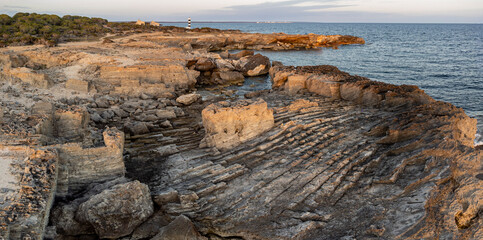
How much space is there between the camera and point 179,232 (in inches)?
308

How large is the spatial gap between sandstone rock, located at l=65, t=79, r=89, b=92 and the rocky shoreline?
1.30 metres

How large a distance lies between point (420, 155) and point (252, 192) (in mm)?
5265

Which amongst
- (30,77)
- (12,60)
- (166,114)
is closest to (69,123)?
(166,114)

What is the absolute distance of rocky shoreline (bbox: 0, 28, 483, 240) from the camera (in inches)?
311

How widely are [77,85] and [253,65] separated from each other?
54.1ft

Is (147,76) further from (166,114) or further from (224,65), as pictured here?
(224,65)

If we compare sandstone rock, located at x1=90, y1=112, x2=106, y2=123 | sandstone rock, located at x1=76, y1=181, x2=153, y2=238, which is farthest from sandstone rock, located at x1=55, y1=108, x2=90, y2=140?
sandstone rock, located at x1=76, y1=181, x2=153, y2=238

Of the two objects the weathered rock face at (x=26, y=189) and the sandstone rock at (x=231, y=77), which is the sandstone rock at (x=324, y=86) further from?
the weathered rock face at (x=26, y=189)

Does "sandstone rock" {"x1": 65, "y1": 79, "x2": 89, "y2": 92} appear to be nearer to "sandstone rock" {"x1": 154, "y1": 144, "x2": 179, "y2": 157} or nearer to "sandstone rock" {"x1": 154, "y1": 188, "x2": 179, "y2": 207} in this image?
"sandstone rock" {"x1": 154, "y1": 144, "x2": 179, "y2": 157}

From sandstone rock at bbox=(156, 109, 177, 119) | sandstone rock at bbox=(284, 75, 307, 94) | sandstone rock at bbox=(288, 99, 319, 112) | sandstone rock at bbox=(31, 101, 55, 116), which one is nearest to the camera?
sandstone rock at bbox=(31, 101, 55, 116)

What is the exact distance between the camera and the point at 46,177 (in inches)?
329

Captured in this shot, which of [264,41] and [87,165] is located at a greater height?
[264,41]

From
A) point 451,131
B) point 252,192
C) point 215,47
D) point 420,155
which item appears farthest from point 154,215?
point 215,47

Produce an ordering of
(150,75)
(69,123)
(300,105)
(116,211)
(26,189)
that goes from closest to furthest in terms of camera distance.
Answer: (26,189) < (116,211) < (69,123) < (300,105) < (150,75)
